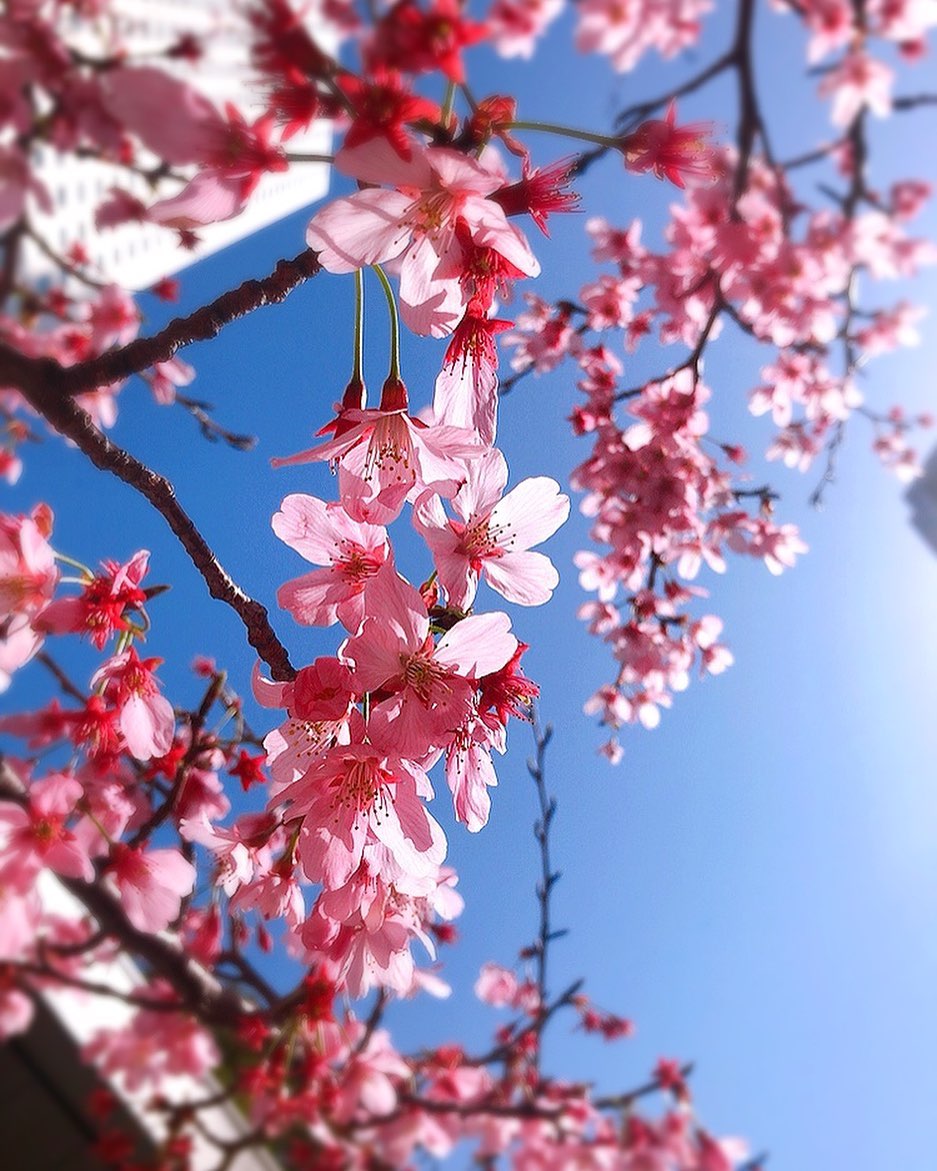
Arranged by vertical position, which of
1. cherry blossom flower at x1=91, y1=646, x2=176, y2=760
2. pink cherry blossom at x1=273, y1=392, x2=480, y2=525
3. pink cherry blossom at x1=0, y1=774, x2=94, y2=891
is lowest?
pink cherry blossom at x1=0, y1=774, x2=94, y2=891

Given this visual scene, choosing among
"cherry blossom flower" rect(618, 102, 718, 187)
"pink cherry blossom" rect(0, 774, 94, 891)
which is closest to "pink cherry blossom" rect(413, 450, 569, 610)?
"cherry blossom flower" rect(618, 102, 718, 187)

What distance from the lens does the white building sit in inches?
13.7

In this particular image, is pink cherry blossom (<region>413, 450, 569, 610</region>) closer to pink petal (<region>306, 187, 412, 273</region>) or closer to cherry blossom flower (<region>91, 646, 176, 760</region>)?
pink petal (<region>306, 187, 412, 273</region>)

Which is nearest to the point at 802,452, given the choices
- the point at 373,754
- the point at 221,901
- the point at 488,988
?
the point at 373,754

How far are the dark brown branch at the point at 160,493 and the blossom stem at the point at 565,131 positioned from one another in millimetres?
315

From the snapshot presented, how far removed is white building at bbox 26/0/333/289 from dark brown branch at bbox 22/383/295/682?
9 cm

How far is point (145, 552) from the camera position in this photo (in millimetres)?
635

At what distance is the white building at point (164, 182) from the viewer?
347 millimetres

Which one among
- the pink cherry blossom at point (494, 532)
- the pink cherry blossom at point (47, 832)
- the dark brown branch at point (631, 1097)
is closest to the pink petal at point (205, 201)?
the pink cherry blossom at point (494, 532)

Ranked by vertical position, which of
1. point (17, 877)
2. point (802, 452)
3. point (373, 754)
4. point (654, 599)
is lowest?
point (17, 877)

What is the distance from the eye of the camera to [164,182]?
17.4 inches

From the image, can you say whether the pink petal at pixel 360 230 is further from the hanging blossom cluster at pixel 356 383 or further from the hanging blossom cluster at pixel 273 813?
the hanging blossom cluster at pixel 273 813

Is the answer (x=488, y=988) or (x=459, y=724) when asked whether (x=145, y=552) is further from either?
(x=488, y=988)

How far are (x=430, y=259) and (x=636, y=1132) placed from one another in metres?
1.68
